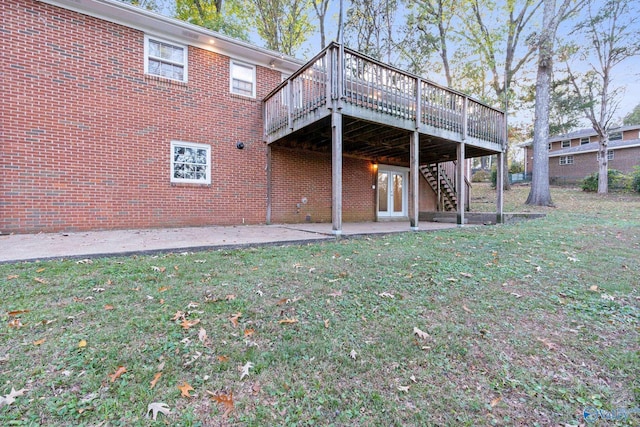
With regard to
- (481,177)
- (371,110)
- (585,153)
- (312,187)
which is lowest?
(312,187)

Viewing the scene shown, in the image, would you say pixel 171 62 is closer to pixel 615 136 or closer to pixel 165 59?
pixel 165 59

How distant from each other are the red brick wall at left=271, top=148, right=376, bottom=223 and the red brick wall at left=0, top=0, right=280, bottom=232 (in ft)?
3.95

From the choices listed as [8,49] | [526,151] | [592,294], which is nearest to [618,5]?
[526,151]

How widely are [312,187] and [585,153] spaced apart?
1217 inches

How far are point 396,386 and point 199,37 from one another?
8.90m

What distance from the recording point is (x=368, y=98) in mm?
6355

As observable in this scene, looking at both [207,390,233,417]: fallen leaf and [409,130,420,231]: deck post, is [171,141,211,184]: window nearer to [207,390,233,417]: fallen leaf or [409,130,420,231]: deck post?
[409,130,420,231]: deck post

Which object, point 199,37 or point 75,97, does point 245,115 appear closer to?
point 199,37

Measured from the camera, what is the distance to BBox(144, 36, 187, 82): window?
7285 millimetres

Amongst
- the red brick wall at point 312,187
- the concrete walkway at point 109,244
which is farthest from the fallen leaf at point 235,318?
the red brick wall at point 312,187

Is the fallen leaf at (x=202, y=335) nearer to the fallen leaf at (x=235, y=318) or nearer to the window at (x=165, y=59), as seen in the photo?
the fallen leaf at (x=235, y=318)

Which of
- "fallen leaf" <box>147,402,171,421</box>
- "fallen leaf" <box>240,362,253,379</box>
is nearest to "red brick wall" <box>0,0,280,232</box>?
"fallen leaf" <box>240,362,253,379</box>

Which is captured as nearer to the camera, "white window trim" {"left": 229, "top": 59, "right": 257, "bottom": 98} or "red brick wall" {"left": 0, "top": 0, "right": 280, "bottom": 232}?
"red brick wall" {"left": 0, "top": 0, "right": 280, "bottom": 232}

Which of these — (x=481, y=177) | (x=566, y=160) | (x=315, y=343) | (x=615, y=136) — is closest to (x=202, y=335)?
(x=315, y=343)
